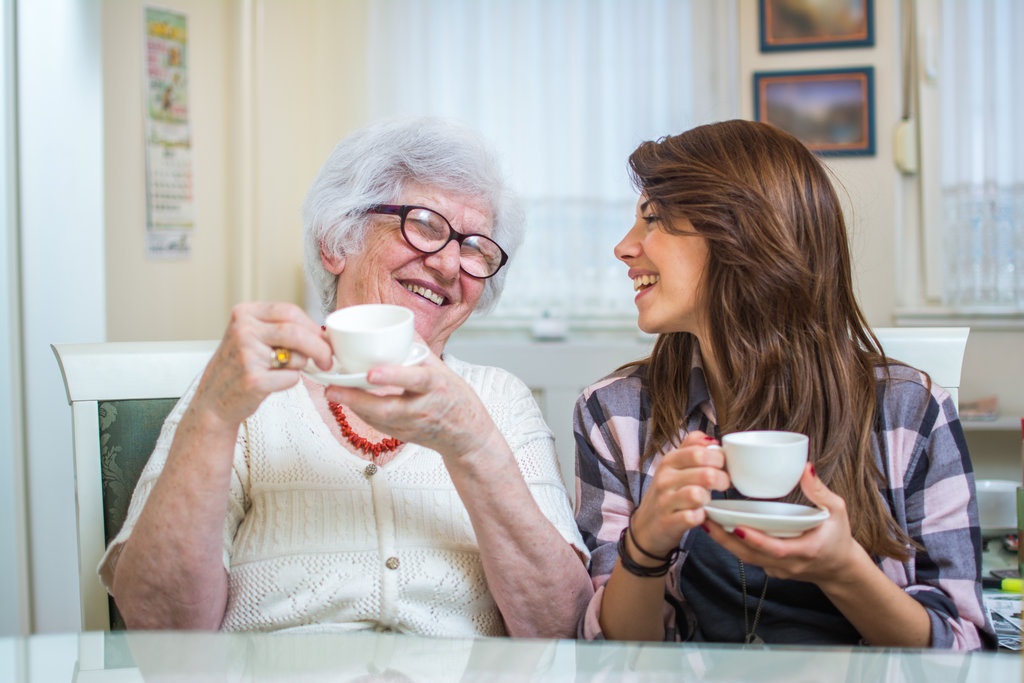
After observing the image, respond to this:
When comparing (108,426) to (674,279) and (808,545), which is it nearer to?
(674,279)

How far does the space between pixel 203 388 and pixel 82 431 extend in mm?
461

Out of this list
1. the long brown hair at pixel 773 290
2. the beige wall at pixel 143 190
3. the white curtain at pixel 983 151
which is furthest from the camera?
the white curtain at pixel 983 151

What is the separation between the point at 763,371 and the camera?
1175 millimetres

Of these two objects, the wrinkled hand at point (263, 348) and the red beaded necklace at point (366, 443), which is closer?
the wrinkled hand at point (263, 348)

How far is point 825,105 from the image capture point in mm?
3256

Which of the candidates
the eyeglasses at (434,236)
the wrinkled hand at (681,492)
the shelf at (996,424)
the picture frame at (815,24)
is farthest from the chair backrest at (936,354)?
the picture frame at (815,24)

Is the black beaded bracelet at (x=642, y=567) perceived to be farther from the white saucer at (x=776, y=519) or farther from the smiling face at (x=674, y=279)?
the smiling face at (x=674, y=279)

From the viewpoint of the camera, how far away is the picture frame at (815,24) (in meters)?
Result: 3.21

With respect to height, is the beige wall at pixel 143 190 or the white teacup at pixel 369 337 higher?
the beige wall at pixel 143 190

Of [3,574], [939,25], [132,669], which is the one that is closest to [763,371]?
[132,669]

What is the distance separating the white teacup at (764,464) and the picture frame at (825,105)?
2.65 metres

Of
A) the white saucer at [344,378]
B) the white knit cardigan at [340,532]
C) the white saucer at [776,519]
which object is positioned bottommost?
the white knit cardigan at [340,532]

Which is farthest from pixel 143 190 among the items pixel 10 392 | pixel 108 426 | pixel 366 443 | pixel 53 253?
pixel 366 443

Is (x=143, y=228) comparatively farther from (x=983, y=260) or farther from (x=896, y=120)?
(x=983, y=260)
